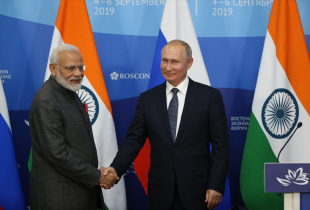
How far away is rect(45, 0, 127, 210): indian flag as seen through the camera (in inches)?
115

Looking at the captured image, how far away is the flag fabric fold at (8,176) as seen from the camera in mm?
2695

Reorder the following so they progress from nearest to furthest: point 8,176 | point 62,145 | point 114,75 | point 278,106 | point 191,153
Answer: point 62,145 < point 191,153 < point 8,176 < point 278,106 < point 114,75

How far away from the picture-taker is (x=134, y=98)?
3.54 metres

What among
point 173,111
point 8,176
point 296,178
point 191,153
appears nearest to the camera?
point 296,178

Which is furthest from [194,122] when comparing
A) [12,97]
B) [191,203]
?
[12,97]

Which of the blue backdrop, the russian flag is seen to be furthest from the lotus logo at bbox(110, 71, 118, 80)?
the russian flag

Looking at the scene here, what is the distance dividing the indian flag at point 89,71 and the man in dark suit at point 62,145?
924 millimetres

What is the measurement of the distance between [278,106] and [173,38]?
122 centimetres

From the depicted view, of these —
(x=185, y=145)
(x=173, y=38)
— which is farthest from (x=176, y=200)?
(x=173, y=38)

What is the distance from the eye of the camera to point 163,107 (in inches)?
81.6

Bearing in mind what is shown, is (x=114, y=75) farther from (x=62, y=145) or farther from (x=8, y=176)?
(x=62, y=145)

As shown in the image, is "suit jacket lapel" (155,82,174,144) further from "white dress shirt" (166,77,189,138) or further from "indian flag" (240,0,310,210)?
"indian flag" (240,0,310,210)

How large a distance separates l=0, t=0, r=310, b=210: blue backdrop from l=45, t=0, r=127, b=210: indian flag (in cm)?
57

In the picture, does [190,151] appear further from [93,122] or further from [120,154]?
[93,122]
